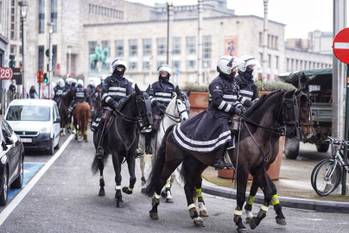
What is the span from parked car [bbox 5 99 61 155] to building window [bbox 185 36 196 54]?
77403mm

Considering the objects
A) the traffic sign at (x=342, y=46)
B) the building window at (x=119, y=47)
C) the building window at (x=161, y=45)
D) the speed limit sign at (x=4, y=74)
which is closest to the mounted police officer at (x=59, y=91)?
the speed limit sign at (x=4, y=74)

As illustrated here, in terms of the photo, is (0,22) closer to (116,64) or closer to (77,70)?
(116,64)

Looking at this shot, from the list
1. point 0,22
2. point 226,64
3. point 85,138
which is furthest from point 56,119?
point 0,22

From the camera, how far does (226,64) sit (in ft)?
36.2

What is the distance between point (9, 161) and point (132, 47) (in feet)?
316

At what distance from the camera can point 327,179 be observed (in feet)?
45.8

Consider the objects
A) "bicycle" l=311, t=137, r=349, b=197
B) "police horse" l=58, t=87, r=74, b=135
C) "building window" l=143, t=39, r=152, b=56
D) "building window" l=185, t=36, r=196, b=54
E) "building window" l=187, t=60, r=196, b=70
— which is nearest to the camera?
"bicycle" l=311, t=137, r=349, b=197

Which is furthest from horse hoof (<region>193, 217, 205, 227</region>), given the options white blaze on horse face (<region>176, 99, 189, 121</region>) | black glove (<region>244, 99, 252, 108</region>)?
white blaze on horse face (<region>176, 99, 189, 121</region>)

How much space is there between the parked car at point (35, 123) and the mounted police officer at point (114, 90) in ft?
27.3

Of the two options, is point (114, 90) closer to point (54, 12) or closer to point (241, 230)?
point (241, 230)

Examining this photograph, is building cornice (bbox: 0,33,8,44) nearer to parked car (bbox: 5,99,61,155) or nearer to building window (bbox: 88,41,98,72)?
parked car (bbox: 5,99,61,155)

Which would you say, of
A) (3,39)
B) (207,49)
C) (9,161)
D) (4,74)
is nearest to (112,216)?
(9,161)

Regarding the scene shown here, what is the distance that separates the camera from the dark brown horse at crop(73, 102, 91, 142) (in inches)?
1067

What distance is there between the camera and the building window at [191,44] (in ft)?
332
